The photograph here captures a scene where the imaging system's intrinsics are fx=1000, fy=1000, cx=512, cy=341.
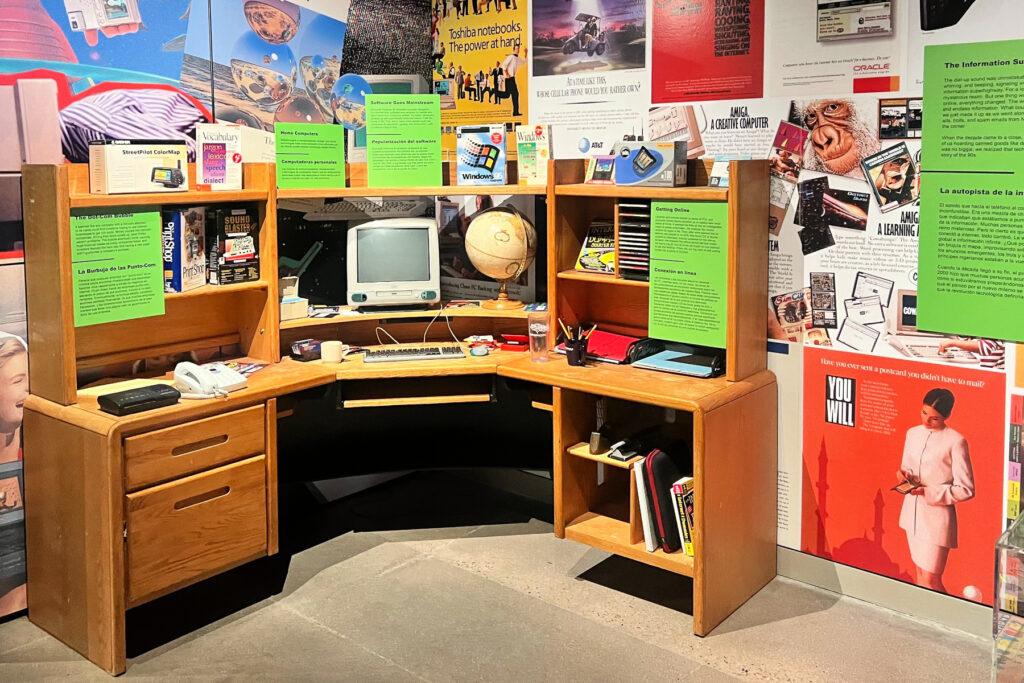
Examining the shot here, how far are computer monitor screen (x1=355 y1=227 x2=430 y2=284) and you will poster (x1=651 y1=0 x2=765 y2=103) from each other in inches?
46.6

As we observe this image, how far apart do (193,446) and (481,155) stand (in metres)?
1.72

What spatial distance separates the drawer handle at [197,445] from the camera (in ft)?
11.2

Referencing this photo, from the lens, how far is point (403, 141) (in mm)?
4207

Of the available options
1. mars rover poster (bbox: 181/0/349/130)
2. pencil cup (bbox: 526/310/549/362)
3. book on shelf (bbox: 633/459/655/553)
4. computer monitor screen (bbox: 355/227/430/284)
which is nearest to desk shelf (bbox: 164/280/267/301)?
computer monitor screen (bbox: 355/227/430/284)

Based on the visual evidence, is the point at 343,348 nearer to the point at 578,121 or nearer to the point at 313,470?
the point at 313,470

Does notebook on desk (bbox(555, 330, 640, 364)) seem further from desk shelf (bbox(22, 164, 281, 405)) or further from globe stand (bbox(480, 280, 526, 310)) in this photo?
desk shelf (bbox(22, 164, 281, 405))

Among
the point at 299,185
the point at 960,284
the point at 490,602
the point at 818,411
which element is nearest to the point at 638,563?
the point at 490,602

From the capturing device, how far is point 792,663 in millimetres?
3283

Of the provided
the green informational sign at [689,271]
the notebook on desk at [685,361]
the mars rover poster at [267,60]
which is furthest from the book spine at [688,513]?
the mars rover poster at [267,60]

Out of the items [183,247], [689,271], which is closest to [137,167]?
[183,247]

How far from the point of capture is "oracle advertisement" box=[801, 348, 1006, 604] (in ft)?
11.0

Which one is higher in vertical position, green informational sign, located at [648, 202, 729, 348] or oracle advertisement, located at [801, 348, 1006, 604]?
green informational sign, located at [648, 202, 729, 348]

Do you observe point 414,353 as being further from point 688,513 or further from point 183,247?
point 688,513

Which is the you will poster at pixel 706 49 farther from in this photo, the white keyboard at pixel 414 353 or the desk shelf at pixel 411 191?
the white keyboard at pixel 414 353
